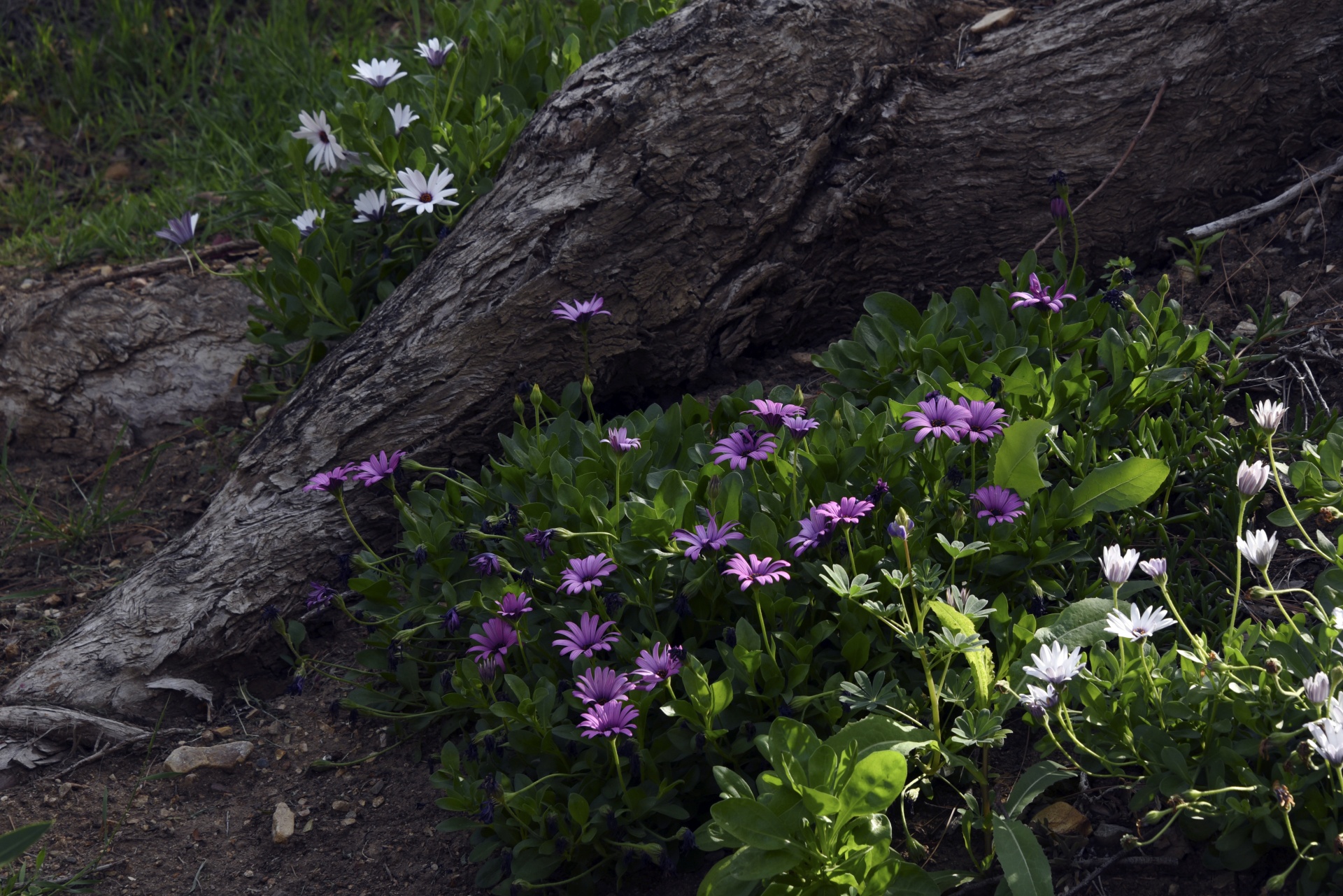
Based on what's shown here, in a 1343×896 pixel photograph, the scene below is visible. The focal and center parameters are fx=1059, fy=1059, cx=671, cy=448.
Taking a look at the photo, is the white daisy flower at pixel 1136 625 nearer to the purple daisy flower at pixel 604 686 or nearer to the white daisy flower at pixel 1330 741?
the white daisy flower at pixel 1330 741

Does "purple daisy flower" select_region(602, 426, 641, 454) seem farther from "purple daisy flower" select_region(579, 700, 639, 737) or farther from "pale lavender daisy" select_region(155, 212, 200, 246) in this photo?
"pale lavender daisy" select_region(155, 212, 200, 246)

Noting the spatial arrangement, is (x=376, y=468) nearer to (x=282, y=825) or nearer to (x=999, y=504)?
(x=282, y=825)

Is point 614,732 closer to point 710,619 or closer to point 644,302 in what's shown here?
point 710,619

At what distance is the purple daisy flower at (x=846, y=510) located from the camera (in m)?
2.12

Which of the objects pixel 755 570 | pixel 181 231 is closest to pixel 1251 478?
pixel 755 570

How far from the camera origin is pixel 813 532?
2.19 meters

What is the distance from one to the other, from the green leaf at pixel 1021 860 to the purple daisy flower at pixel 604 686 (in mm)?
731

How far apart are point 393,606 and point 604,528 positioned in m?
0.63

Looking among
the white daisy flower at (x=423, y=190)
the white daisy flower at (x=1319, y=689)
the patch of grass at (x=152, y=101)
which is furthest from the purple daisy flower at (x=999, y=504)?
the patch of grass at (x=152, y=101)

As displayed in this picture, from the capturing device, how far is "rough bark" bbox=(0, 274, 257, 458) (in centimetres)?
381

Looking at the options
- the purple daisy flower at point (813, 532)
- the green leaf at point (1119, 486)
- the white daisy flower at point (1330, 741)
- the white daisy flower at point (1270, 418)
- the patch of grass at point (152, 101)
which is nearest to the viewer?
the white daisy flower at point (1330, 741)

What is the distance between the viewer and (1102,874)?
192 cm

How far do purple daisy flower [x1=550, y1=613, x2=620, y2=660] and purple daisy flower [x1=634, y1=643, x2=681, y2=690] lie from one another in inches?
4.4

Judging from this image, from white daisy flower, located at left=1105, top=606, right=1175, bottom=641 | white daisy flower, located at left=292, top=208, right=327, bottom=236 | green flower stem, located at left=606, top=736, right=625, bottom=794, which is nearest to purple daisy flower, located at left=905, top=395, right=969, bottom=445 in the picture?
white daisy flower, located at left=1105, top=606, right=1175, bottom=641
